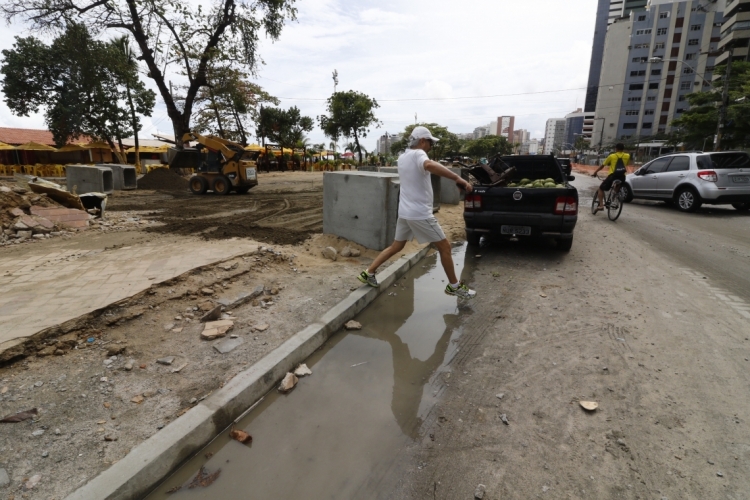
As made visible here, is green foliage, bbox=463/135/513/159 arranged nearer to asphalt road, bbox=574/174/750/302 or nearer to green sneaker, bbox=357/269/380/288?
asphalt road, bbox=574/174/750/302

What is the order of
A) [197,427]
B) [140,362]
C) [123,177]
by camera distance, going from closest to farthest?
[197,427] → [140,362] → [123,177]

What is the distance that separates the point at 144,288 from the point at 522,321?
3.78m

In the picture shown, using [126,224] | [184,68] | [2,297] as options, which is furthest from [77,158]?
[2,297]

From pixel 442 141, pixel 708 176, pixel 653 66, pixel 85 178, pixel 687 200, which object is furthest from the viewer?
pixel 653 66

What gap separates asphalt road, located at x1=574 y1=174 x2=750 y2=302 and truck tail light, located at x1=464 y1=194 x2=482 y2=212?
9.83 ft

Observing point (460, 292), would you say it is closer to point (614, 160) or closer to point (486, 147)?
point (614, 160)

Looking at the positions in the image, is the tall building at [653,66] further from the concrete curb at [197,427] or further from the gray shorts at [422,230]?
the concrete curb at [197,427]

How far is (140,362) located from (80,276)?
225cm

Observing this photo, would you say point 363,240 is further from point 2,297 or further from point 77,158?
point 77,158

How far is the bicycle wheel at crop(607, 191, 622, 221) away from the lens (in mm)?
9242

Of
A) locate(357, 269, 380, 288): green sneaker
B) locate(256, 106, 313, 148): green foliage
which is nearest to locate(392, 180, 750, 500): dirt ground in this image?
locate(357, 269, 380, 288): green sneaker

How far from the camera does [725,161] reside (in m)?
10.3

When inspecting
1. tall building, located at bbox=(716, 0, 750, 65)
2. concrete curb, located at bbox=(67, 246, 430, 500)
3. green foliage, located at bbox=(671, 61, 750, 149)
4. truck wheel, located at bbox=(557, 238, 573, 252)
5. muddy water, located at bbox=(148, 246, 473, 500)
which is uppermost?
tall building, located at bbox=(716, 0, 750, 65)

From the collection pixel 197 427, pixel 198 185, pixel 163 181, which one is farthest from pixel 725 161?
pixel 163 181
